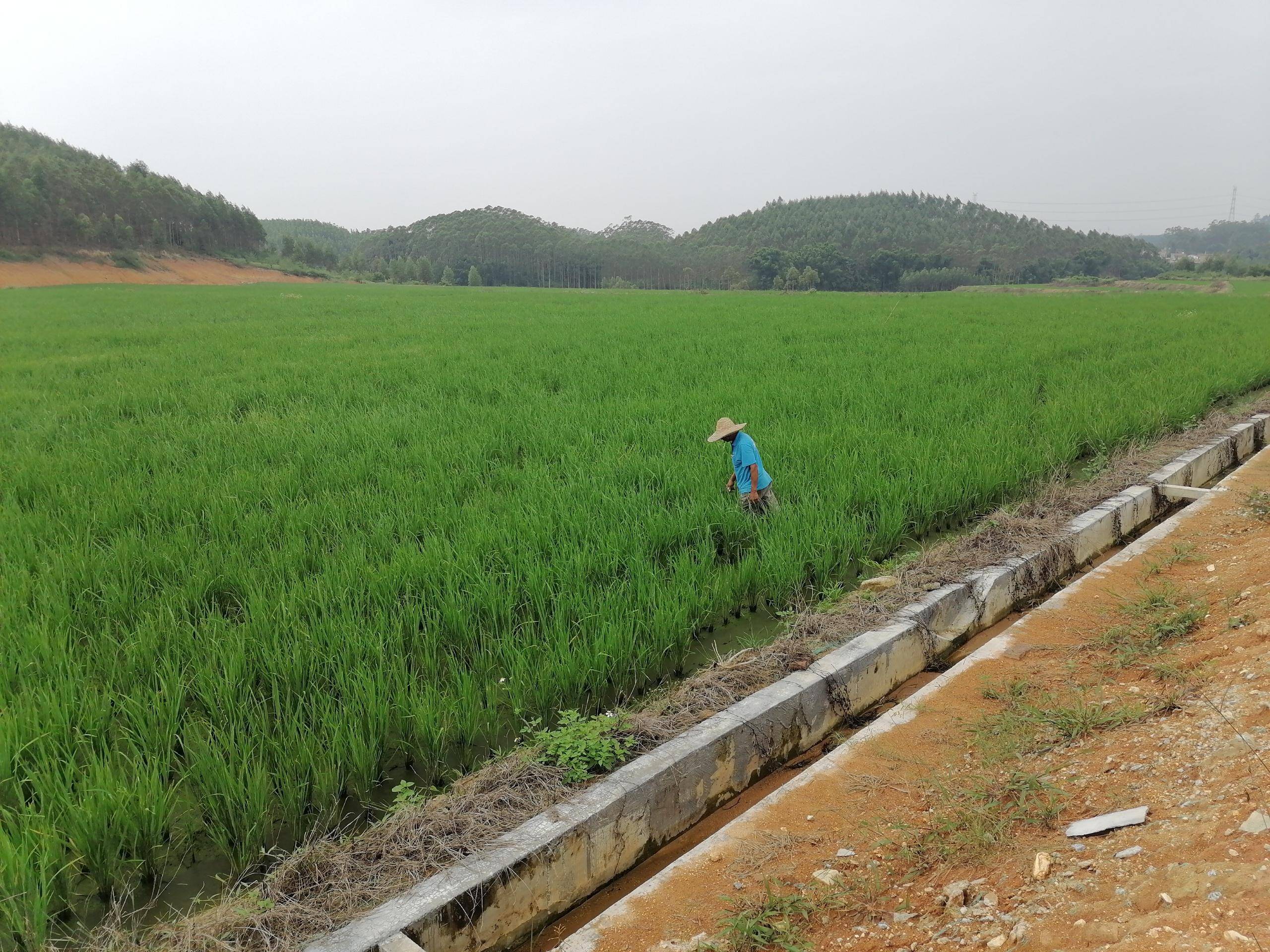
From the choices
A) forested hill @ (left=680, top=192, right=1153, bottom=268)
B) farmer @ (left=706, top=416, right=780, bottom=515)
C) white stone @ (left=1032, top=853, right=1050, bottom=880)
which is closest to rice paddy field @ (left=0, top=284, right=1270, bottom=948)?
farmer @ (left=706, top=416, right=780, bottom=515)

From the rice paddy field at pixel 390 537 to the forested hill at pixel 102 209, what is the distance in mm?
46432

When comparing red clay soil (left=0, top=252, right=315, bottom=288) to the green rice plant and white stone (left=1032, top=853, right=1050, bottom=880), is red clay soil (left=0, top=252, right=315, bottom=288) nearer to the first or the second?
the green rice plant

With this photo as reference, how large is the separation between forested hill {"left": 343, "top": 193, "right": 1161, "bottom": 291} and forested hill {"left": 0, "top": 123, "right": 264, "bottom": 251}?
14918mm

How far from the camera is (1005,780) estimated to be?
1921mm

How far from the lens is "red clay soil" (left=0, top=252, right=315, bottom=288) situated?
40.2 metres

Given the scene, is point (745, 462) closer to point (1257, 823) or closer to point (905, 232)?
point (1257, 823)

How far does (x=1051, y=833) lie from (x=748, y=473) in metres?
2.19

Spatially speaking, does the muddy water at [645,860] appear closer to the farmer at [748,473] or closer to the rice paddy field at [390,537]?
the rice paddy field at [390,537]

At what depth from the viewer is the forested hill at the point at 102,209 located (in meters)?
42.8

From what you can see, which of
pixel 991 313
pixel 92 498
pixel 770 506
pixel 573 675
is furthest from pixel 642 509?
pixel 991 313

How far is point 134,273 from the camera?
45.4 m

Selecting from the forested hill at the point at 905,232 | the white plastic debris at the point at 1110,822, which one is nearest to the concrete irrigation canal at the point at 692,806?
the white plastic debris at the point at 1110,822

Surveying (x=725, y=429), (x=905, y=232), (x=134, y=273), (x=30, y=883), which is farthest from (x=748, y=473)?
(x=905, y=232)

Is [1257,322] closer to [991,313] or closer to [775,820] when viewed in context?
[991,313]
